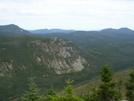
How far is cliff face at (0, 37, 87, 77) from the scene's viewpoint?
506ft

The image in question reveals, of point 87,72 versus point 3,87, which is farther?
point 87,72

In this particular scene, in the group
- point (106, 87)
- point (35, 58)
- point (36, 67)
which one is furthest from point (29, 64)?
point (106, 87)

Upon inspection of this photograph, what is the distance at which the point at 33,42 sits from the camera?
625ft

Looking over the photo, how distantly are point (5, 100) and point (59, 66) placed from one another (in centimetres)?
8457

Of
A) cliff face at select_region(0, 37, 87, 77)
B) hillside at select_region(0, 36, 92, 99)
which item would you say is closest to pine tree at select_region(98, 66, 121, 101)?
hillside at select_region(0, 36, 92, 99)

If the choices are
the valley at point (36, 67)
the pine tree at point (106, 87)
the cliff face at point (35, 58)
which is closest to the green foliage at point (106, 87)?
the pine tree at point (106, 87)

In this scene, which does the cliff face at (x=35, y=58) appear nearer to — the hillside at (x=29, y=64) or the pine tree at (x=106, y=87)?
the hillside at (x=29, y=64)

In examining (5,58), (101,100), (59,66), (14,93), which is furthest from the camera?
(59,66)

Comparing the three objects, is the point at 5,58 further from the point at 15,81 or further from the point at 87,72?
the point at 87,72

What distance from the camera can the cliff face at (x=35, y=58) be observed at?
154 meters

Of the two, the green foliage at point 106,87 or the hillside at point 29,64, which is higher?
the green foliage at point 106,87

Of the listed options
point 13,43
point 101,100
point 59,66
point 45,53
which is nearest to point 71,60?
point 59,66

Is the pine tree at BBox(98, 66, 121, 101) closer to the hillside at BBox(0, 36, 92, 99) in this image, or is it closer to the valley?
the valley

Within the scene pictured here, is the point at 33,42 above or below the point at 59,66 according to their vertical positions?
above
